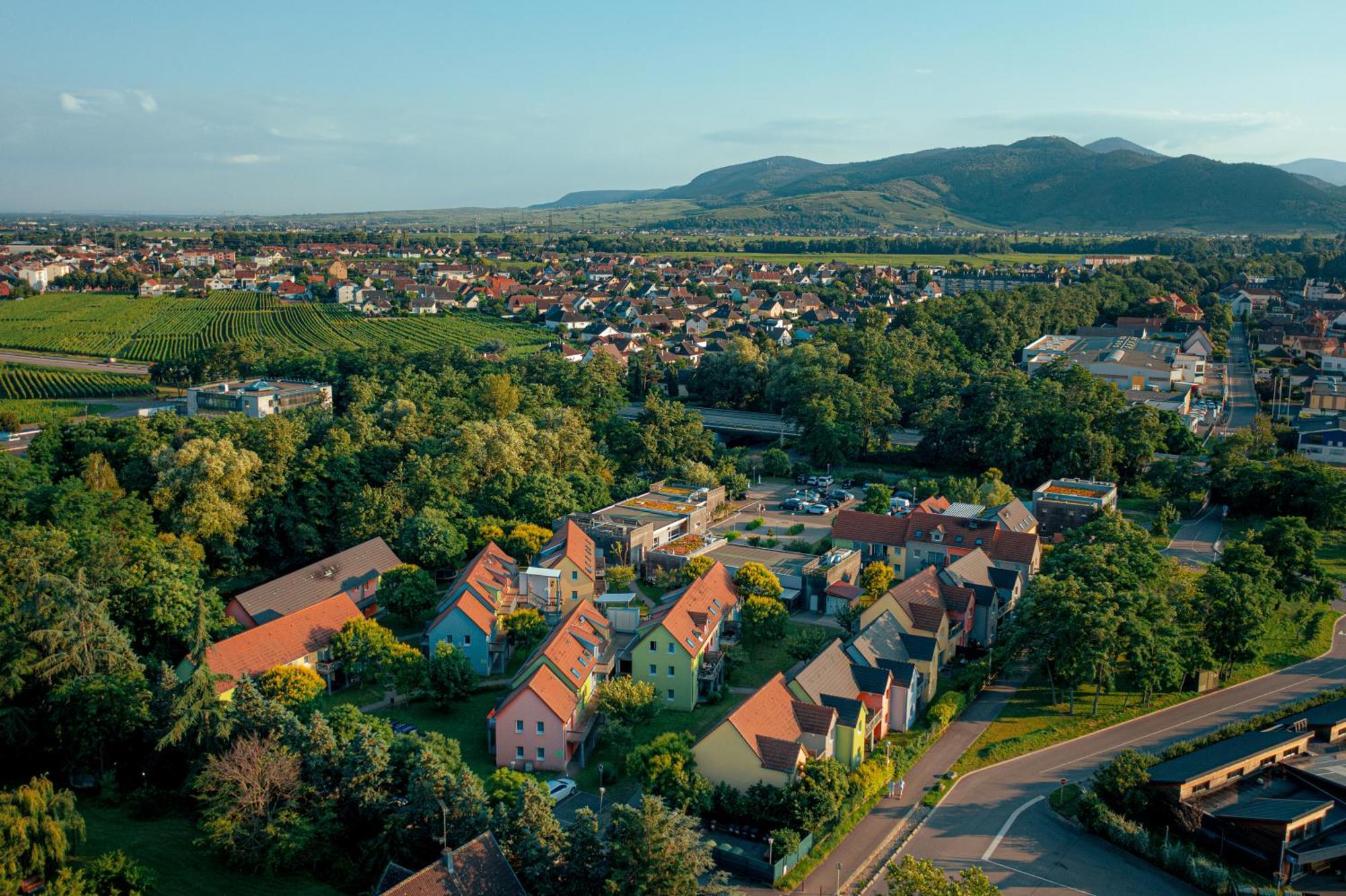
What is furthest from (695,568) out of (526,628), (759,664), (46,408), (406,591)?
(46,408)

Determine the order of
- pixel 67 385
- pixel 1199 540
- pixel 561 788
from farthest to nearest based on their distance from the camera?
pixel 67 385, pixel 1199 540, pixel 561 788

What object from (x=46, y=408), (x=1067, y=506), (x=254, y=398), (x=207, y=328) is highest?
(x=207, y=328)

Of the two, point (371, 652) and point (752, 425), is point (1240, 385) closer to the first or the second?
point (752, 425)

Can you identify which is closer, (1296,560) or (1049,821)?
(1049,821)

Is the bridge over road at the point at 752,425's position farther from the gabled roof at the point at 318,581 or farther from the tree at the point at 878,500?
the gabled roof at the point at 318,581

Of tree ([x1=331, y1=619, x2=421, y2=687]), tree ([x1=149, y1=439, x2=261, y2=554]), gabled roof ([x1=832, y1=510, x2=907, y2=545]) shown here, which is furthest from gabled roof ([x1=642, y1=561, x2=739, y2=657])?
tree ([x1=149, y1=439, x2=261, y2=554])

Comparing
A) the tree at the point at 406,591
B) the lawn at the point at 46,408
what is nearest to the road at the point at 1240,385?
the tree at the point at 406,591

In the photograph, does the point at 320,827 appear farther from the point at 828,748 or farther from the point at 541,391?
the point at 541,391
